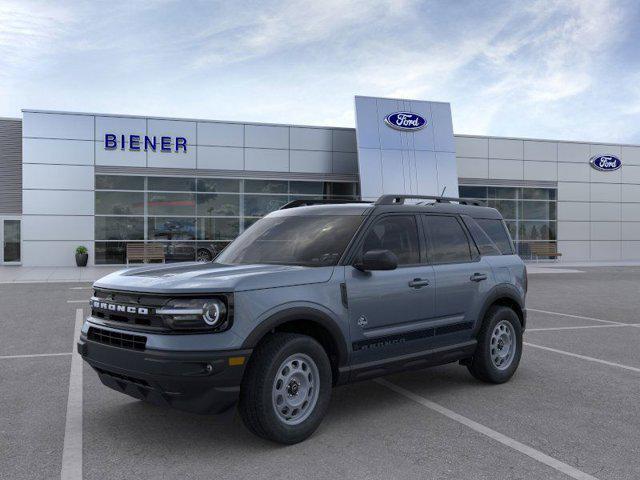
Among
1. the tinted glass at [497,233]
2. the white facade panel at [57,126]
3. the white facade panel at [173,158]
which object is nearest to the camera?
the tinted glass at [497,233]

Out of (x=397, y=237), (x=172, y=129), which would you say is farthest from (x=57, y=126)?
(x=397, y=237)

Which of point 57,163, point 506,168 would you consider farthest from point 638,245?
point 57,163

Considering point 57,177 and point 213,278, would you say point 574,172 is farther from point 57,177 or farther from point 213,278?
point 213,278

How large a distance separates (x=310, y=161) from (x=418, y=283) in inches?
906

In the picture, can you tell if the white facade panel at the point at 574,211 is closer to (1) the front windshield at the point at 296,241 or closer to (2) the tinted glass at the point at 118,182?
(2) the tinted glass at the point at 118,182

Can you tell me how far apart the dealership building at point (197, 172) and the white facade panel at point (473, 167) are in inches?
2.2

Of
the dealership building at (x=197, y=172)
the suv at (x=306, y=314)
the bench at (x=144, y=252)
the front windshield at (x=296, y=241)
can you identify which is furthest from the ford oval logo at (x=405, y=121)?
the front windshield at (x=296, y=241)

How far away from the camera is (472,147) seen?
3044 cm

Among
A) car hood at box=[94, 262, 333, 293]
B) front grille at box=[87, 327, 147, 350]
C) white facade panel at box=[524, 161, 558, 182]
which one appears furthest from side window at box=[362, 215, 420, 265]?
white facade panel at box=[524, 161, 558, 182]

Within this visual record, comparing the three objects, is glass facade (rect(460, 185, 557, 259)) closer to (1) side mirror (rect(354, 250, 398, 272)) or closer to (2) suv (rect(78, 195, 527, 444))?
(2) suv (rect(78, 195, 527, 444))

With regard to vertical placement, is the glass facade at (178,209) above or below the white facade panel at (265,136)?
below

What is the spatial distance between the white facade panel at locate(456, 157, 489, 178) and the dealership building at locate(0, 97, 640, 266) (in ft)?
0.19

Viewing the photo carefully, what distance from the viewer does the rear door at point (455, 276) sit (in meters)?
5.54

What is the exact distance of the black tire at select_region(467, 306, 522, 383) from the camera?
19.6 ft
